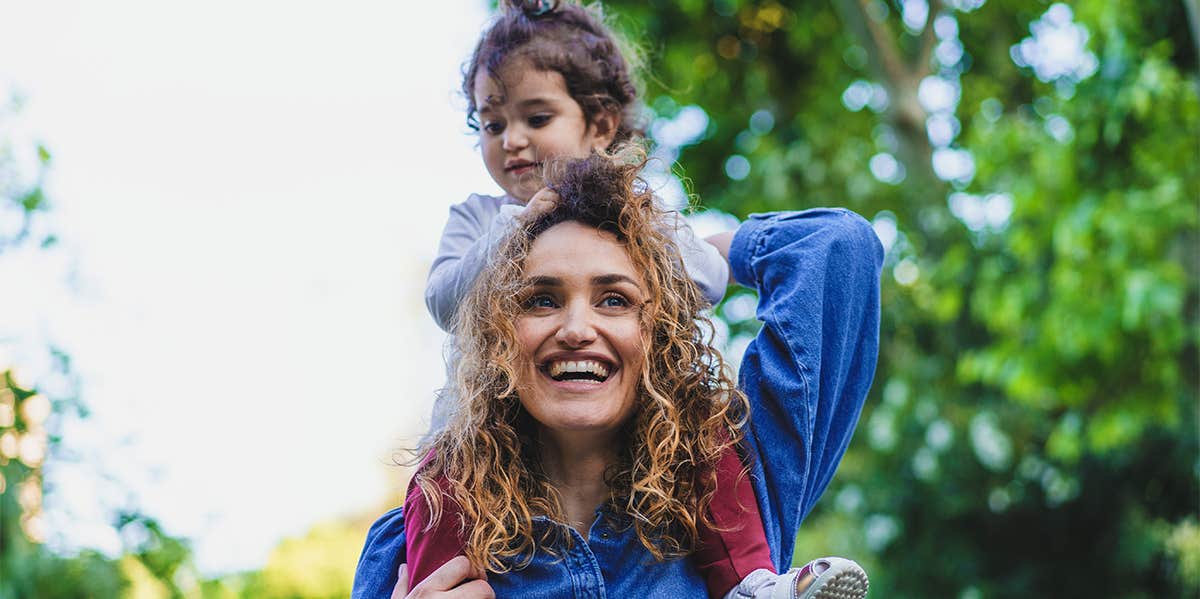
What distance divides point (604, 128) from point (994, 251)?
16.3 feet

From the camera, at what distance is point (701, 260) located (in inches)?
75.4

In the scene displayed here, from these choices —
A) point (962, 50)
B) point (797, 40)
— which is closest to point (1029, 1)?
point (962, 50)

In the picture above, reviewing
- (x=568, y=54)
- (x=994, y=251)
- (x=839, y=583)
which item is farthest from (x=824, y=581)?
(x=994, y=251)

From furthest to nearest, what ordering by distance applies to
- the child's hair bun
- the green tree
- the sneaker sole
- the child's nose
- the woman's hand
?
the green tree
the child's hair bun
the child's nose
the woman's hand
the sneaker sole

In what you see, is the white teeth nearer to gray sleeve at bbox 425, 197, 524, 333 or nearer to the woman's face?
the woman's face

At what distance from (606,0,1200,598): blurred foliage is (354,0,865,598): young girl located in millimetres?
2466

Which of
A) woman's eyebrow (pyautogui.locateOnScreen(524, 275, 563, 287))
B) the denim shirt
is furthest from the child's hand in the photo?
the denim shirt

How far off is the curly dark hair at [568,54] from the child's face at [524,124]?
2 cm

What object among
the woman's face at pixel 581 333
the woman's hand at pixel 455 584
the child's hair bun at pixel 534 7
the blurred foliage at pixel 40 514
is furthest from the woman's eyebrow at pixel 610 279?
the blurred foliage at pixel 40 514

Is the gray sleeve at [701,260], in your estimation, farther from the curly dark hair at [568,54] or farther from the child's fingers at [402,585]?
the child's fingers at [402,585]

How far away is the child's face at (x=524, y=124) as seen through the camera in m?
2.07

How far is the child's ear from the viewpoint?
216 centimetres

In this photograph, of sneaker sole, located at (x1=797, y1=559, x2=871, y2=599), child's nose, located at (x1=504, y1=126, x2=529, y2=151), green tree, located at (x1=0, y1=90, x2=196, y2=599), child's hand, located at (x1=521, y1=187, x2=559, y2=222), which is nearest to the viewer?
sneaker sole, located at (x1=797, y1=559, x2=871, y2=599)

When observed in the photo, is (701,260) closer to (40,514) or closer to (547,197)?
(547,197)
